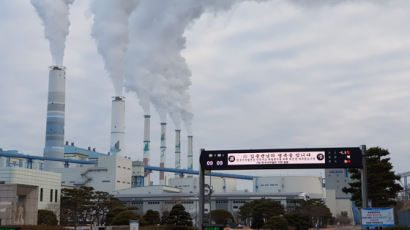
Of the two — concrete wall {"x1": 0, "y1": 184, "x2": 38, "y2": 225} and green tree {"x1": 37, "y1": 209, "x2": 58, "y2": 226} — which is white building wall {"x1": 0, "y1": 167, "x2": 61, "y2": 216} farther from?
concrete wall {"x1": 0, "y1": 184, "x2": 38, "y2": 225}

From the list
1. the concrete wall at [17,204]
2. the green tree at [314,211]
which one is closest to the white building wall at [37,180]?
the concrete wall at [17,204]

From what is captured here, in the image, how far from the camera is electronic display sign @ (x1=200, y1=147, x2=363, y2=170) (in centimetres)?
3209

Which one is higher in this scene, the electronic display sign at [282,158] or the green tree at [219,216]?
the electronic display sign at [282,158]

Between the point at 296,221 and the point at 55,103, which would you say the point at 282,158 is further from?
the point at 55,103

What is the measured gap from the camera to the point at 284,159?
109 feet

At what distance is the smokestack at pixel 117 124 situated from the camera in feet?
522

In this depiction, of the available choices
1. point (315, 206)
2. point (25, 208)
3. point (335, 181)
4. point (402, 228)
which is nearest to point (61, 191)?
point (25, 208)

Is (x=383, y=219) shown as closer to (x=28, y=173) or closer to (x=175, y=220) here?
(x=175, y=220)

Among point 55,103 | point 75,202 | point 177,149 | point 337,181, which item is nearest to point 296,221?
point 75,202

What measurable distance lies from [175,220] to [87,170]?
95.0m

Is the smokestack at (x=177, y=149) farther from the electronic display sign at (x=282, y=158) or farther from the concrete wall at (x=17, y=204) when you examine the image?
the electronic display sign at (x=282, y=158)

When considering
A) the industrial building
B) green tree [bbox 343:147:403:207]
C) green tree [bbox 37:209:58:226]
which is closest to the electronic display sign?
green tree [bbox 343:147:403:207]

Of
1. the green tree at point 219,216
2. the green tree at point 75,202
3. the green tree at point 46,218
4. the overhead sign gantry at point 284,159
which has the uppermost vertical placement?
the overhead sign gantry at point 284,159

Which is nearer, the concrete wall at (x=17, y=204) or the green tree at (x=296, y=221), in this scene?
the concrete wall at (x=17, y=204)
